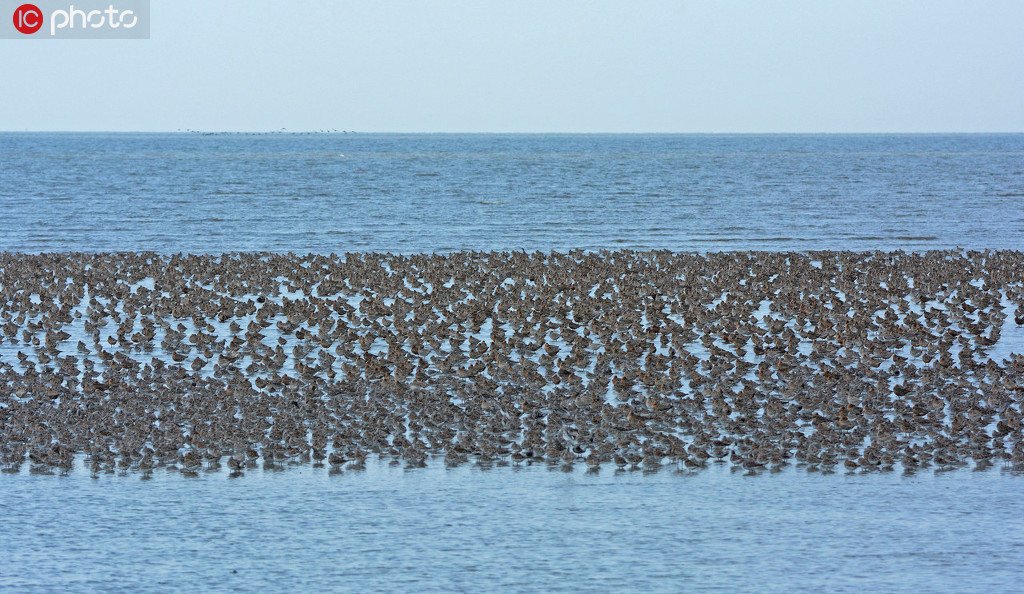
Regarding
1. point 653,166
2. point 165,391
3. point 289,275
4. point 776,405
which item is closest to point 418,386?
point 165,391

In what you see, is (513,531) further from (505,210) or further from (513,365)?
(505,210)

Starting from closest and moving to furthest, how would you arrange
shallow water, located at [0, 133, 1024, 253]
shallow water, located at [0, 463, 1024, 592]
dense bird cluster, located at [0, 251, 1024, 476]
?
shallow water, located at [0, 463, 1024, 592]
dense bird cluster, located at [0, 251, 1024, 476]
shallow water, located at [0, 133, 1024, 253]

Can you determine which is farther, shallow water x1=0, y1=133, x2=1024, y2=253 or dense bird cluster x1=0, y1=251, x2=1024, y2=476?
shallow water x1=0, y1=133, x2=1024, y2=253

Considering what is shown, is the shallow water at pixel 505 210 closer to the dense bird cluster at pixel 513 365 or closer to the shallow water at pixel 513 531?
the dense bird cluster at pixel 513 365

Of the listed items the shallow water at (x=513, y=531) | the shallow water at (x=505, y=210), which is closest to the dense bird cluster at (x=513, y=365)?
the shallow water at (x=513, y=531)

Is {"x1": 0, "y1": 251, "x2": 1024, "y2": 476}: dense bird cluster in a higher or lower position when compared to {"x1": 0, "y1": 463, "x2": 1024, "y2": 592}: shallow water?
higher

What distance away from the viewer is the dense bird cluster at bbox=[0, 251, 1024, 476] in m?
15.1

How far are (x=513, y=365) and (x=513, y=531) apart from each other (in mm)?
6527

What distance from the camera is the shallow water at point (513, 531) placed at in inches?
464

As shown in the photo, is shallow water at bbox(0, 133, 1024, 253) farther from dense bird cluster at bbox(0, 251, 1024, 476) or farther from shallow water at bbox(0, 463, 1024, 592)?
shallow water at bbox(0, 463, 1024, 592)

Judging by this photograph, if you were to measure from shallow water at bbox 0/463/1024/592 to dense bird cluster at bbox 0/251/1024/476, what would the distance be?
1.97 ft

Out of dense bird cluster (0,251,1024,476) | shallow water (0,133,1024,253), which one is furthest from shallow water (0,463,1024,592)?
shallow water (0,133,1024,253)

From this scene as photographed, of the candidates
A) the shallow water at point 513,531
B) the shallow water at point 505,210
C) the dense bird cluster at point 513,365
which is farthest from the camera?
A: the shallow water at point 505,210

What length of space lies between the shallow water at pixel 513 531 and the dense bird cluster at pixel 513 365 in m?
0.60
